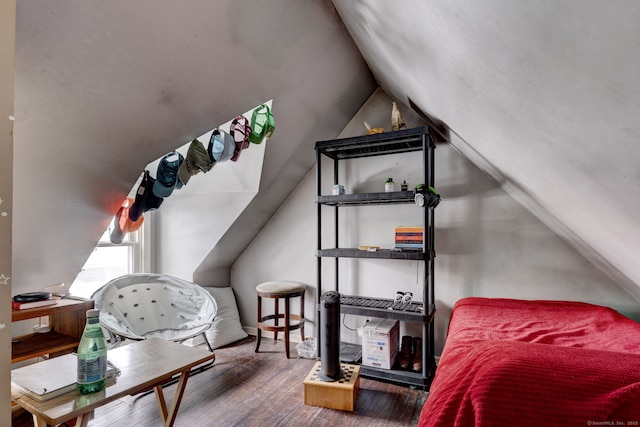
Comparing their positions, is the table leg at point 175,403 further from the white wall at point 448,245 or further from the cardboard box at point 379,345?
the white wall at point 448,245

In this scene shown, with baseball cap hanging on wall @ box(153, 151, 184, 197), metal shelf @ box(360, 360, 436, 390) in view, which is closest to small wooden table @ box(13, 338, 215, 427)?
baseball cap hanging on wall @ box(153, 151, 184, 197)

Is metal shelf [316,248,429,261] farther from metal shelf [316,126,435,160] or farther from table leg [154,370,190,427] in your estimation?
table leg [154,370,190,427]

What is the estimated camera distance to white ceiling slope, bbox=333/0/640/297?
54cm

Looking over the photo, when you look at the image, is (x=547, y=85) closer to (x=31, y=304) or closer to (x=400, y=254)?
(x=400, y=254)

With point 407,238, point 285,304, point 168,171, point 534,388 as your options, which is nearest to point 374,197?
point 407,238

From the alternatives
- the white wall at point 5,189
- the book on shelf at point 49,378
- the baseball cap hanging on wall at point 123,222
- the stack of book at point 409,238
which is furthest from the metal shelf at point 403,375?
the white wall at point 5,189

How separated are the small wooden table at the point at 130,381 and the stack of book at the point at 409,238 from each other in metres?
1.55

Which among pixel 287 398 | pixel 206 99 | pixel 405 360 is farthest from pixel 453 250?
pixel 206 99

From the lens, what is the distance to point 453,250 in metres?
2.72

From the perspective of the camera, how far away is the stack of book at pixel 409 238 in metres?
2.40

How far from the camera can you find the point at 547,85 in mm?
737

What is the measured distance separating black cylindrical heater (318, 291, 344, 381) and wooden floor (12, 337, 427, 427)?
0.21 meters

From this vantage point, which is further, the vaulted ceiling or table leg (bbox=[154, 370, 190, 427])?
table leg (bbox=[154, 370, 190, 427])

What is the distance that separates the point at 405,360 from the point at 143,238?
8.82 feet
